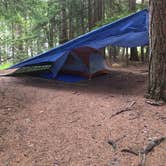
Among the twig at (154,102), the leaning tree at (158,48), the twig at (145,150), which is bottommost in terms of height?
the twig at (145,150)

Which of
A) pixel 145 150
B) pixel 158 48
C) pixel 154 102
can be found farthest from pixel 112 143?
pixel 158 48

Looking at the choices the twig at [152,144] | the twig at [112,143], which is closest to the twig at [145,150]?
the twig at [152,144]

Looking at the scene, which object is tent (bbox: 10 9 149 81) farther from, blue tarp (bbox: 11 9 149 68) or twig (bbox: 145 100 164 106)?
twig (bbox: 145 100 164 106)

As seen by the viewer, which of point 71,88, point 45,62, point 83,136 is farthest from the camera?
point 45,62

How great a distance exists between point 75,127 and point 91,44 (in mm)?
3420

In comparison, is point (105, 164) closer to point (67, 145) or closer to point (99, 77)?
point (67, 145)

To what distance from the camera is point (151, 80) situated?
5.12 meters

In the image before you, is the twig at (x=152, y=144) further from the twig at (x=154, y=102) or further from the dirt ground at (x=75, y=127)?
the twig at (x=154, y=102)

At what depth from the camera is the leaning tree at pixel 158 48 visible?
16.3 ft

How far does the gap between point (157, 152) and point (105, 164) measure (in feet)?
2.20

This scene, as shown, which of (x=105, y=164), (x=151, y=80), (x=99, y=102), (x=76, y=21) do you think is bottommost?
(x=105, y=164)

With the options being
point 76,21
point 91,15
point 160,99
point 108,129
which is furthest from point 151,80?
point 76,21

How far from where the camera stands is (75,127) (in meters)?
4.05

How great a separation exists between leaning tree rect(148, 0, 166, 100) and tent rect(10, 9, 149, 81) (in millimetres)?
2036
